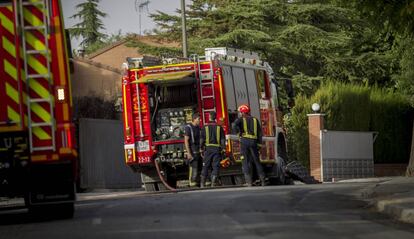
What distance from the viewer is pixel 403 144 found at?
35281mm

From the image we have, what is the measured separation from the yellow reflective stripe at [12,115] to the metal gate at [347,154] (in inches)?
774

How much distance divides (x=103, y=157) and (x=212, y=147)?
753cm

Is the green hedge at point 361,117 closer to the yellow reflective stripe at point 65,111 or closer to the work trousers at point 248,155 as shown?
the work trousers at point 248,155

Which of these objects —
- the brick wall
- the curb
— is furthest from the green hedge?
the curb

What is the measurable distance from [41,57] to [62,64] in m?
0.30

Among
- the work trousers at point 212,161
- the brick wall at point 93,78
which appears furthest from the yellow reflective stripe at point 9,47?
the brick wall at point 93,78

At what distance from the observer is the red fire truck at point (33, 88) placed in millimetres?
12727

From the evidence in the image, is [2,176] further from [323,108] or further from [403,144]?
[403,144]

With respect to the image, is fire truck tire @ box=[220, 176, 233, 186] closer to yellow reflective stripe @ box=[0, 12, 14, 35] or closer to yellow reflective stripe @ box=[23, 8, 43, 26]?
yellow reflective stripe @ box=[23, 8, 43, 26]

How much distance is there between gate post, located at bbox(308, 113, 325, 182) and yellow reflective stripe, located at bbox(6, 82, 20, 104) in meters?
19.4

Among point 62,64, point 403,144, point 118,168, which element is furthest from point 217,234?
point 403,144

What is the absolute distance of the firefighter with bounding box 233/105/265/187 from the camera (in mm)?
20828

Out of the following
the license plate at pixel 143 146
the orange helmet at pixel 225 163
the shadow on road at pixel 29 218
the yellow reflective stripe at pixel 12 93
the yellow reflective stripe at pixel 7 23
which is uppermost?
the yellow reflective stripe at pixel 7 23

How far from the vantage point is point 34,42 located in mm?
12820
